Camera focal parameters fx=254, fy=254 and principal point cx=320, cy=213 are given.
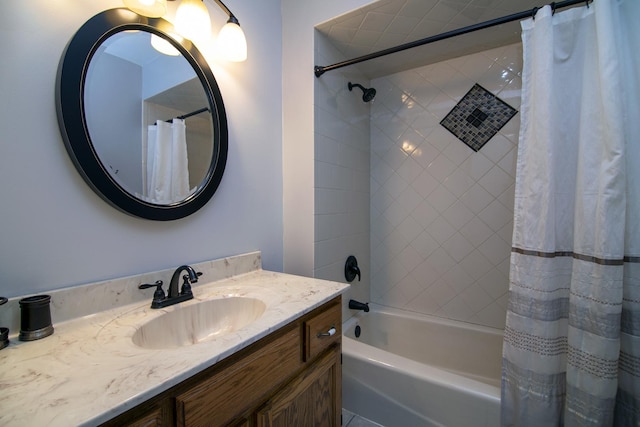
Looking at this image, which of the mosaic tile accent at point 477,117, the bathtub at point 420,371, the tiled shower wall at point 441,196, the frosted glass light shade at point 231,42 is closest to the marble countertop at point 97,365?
the bathtub at point 420,371

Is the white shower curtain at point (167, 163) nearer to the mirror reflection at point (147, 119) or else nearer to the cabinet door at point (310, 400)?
the mirror reflection at point (147, 119)

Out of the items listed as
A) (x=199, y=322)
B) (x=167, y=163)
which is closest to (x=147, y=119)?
(x=167, y=163)

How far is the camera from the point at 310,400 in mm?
846

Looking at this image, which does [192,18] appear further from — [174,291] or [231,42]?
[174,291]

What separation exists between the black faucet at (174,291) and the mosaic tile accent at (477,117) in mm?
1836

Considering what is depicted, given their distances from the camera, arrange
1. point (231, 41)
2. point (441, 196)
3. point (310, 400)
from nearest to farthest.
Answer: point (310, 400), point (231, 41), point (441, 196)

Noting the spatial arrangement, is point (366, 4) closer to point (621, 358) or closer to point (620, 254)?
point (620, 254)

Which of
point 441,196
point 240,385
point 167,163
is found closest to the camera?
point 240,385

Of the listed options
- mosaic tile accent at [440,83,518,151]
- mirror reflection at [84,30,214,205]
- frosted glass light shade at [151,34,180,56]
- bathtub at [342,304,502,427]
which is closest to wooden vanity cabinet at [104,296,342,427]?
bathtub at [342,304,502,427]

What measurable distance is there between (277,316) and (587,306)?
1.07m

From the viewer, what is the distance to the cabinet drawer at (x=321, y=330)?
0.83 m

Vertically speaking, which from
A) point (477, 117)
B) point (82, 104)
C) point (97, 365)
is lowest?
point (97, 365)

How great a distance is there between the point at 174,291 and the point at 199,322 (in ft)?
0.45

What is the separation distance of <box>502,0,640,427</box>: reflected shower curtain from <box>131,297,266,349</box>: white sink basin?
1.05 meters
